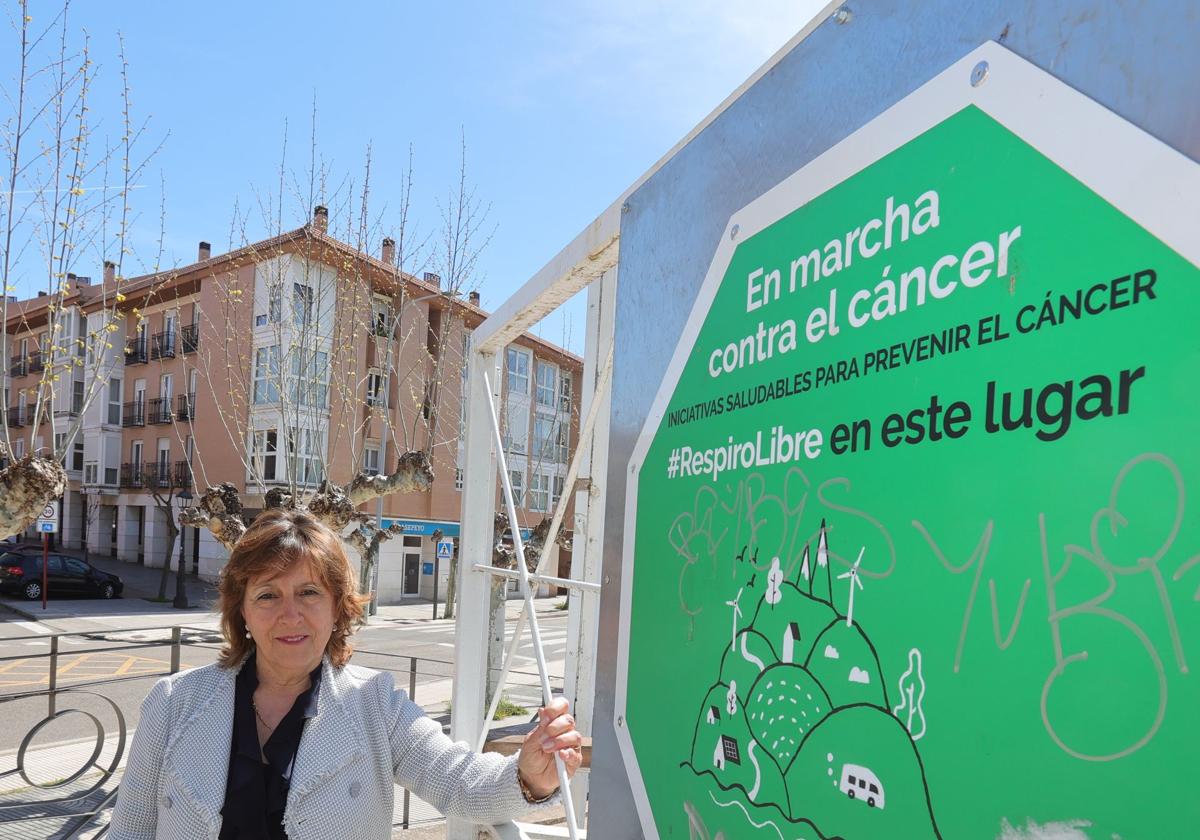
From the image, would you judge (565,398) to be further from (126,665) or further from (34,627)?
(126,665)

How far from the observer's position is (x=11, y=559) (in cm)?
2394

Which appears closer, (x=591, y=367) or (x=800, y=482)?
(x=800, y=482)

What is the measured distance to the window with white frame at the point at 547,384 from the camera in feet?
115

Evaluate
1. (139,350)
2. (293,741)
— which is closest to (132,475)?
(139,350)

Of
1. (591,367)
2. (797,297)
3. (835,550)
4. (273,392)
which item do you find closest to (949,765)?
(835,550)

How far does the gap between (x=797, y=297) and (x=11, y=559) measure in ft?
92.8

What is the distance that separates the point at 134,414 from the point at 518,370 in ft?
52.6

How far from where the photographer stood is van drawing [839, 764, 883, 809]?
1.07 m

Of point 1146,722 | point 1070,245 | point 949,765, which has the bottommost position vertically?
point 949,765

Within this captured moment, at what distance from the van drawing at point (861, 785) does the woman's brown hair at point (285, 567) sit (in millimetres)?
1540

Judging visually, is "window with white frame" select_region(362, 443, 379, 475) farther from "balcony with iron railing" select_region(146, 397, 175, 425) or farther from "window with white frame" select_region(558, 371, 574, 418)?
"balcony with iron railing" select_region(146, 397, 175, 425)

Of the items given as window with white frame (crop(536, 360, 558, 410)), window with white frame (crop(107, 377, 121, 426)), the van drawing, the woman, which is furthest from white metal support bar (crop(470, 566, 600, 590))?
window with white frame (crop(107, 377, 121, 426))

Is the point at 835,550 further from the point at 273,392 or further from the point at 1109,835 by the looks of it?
the point at 273,392

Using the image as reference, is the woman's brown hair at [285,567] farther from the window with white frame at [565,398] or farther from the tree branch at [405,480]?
the window with white frame at [565,398]
